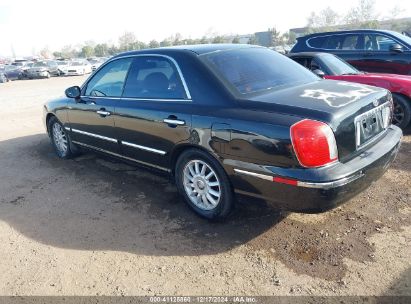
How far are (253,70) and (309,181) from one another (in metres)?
1.37

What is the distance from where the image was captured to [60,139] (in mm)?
5789

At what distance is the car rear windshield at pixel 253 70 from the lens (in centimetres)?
328

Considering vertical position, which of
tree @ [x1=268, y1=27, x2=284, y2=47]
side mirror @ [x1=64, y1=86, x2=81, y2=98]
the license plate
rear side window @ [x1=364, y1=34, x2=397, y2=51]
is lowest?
tree @ [x1=268, y1=27, x2=284, y2=47]

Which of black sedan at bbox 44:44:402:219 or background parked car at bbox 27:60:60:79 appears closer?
black sedan at bbox 44:44:402:219

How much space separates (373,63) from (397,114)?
3.07 m

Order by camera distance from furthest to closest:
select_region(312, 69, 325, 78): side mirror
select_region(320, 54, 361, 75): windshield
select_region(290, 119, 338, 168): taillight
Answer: select_region(320, 54, 361, 75): windshield → select_region(312, 69, 325, 78): side mirror → select_region(290, 119, 338, 168): taillight

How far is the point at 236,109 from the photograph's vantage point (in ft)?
9.86

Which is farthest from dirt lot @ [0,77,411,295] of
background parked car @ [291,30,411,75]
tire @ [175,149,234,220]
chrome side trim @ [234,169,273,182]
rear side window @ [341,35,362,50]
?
rear side window @ [341,35,362,50]

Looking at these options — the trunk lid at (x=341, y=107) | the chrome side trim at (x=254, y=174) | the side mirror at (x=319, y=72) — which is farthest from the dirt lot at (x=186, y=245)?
the side mirror at (x=319, y=72)

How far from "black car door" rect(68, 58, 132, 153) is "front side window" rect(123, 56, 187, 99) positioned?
176 mm

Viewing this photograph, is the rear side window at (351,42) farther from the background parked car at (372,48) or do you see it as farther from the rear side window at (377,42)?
the rear side window at (377,42)

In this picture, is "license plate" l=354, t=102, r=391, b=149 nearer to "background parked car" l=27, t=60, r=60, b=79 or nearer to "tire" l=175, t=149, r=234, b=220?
"tire" l=175, t=149, r=234, b=220

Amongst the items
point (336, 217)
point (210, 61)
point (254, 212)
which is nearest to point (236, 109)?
point (210, 61)

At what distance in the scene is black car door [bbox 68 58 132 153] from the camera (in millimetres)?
4309
